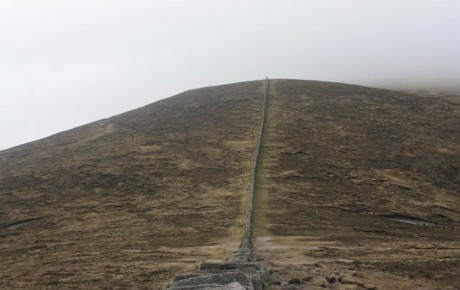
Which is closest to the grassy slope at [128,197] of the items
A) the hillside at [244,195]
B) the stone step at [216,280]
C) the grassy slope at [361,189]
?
the hillside at [244,195]

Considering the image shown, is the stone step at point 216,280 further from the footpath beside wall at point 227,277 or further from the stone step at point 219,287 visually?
the stone step at point 219,287

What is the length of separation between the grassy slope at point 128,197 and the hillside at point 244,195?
72mm

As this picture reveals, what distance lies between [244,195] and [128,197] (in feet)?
13.6

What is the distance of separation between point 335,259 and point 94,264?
17.4 ft

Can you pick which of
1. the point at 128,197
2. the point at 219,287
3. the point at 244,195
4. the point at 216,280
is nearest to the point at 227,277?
the point at 216,280

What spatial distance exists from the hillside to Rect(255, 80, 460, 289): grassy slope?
71 mm

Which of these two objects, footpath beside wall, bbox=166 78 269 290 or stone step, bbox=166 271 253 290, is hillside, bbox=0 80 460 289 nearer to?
footpath beside wall, bbox=166 78 269 290

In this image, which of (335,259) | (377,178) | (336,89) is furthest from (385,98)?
(335,259)

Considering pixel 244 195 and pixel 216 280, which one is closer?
pixel 216 280

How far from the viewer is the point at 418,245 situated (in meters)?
14.5

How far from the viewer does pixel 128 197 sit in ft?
66.9

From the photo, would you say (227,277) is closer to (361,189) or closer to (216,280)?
(216,280)

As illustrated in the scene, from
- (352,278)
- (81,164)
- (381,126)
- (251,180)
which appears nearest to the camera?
(352,278)

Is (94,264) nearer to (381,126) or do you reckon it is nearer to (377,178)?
(377,178)
